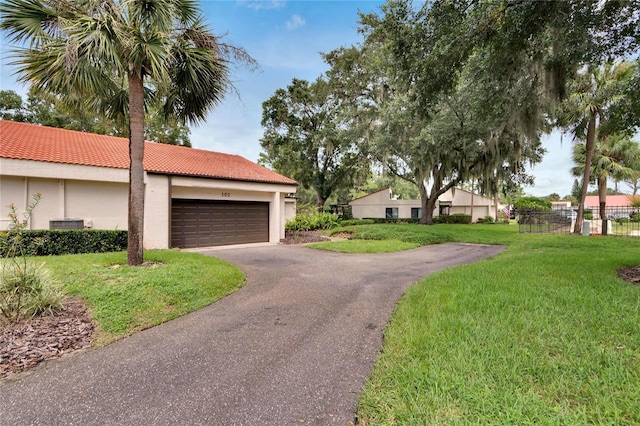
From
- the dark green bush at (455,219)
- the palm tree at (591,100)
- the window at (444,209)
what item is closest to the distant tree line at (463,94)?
the palm tree at (591,100)

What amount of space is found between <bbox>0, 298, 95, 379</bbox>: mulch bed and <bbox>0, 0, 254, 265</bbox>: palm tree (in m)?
2.64

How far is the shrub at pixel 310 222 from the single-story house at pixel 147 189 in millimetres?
2170

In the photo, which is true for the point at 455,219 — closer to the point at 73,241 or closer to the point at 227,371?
the point at 73,241

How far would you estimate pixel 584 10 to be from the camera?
514 centimetres

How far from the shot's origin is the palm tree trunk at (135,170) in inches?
247

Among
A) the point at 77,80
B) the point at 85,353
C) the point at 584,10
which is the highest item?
the point at 584,10

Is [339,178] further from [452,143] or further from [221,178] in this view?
[221,178]

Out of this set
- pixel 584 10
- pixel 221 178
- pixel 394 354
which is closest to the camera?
pixel 394 354

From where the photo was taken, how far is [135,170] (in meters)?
6.27

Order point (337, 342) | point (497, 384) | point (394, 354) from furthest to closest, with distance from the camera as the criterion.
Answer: point (337, 342), point (394, 354), point (497, 384)

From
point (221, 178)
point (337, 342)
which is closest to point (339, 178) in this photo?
point (221, 178)

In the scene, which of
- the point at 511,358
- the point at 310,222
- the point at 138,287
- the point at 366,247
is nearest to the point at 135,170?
the point at 138,287

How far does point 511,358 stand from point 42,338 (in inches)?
200

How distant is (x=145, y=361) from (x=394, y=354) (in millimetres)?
2595
